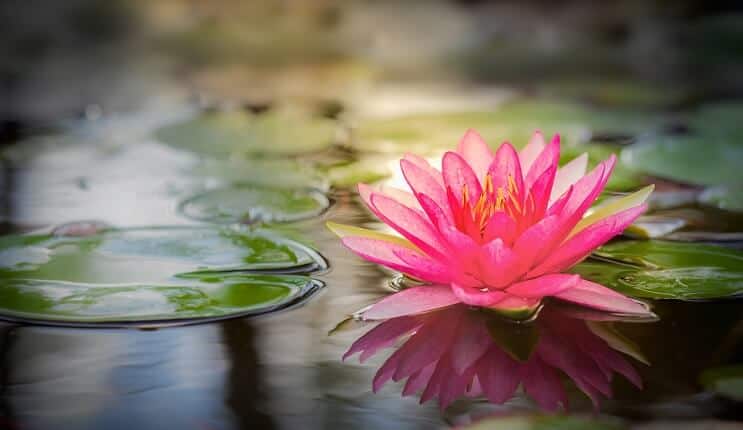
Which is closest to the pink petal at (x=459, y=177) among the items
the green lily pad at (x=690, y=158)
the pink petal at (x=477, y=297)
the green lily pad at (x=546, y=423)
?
the pink petal at (x=477, y=297)

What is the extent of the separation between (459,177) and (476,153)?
9 cm

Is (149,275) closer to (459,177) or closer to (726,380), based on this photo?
(459,177)

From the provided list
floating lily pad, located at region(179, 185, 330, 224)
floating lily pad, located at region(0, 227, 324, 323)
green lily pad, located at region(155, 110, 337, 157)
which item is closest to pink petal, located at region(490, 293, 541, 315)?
floating lily pad, located at region(0, 227, 324, 323)

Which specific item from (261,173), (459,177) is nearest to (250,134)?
(261,173)

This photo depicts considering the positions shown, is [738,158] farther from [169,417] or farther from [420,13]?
[420,13]

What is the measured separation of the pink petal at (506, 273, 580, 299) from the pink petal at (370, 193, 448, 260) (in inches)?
3.0

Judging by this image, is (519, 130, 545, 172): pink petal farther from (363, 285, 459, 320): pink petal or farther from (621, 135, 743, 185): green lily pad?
(621, 135, 743, 185): green lily pad

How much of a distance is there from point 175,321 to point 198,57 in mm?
2045

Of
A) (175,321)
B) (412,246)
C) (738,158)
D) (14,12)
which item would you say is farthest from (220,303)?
(14,12)

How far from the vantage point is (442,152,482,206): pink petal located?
3.03ft

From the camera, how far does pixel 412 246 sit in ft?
3.10

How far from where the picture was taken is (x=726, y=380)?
77cm

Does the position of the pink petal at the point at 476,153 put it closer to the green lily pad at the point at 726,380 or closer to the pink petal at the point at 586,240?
the pink petal at the point at 586,240

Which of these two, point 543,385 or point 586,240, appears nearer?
point 543,385
